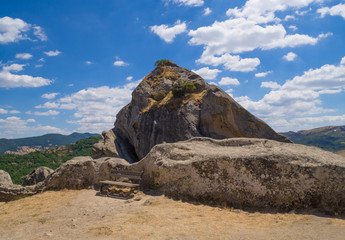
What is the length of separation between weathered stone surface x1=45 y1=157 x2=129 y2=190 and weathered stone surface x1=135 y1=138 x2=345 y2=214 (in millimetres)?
2461

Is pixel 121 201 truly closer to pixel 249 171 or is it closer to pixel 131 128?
pixel 249 171

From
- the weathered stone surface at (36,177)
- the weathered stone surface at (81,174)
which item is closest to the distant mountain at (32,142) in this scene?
the weathered stone surface at (36,177)

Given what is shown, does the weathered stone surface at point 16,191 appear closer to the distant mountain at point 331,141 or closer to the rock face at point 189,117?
the rock face at point 189,117

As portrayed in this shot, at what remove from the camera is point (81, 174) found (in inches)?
425

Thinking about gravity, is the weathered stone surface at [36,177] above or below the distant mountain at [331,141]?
below

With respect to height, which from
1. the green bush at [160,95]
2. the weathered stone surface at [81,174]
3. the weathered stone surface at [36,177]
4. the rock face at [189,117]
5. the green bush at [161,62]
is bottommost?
the weathered stone surface at [36,177]

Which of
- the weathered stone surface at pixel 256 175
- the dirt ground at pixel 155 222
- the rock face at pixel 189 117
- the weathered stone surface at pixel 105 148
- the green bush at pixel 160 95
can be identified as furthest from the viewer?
the weathered stone surface at pixel 105 148

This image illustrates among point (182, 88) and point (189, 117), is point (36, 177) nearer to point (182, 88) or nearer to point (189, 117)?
point (189, 117)

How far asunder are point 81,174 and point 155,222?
629 cm

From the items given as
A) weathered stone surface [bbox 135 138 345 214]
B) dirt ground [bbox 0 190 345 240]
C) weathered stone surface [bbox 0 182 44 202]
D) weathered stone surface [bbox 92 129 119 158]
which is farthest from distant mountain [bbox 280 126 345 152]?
weathered stone surface [bbox 0 182 44 202]

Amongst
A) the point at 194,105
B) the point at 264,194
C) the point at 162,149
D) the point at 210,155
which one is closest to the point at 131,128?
the point at 194,105

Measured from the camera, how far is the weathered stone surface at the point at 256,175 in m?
6.65

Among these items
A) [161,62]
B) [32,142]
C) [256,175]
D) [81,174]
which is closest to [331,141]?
[161,62]

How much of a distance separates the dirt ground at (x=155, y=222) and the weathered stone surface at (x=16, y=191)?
309 centimetres
